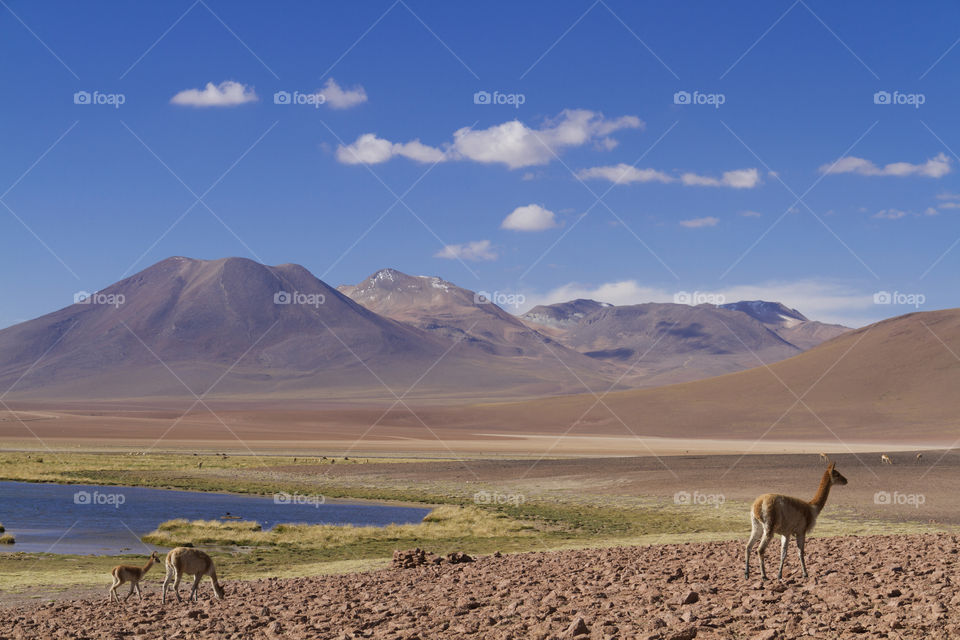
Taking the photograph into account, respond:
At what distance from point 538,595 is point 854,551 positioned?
23.6 feet

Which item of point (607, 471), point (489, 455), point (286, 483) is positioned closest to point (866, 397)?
point (489, 455)

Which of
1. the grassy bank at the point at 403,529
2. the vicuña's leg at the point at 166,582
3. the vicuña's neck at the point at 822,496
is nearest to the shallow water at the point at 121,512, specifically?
the grassy bank at the point at 403,529

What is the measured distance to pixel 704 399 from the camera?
474 feet

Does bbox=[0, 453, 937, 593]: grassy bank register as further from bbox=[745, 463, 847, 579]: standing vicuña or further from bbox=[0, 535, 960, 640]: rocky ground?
bbox=[745, 463, 847, 579]: standing vicuña

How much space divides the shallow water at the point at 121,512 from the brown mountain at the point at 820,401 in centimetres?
6636

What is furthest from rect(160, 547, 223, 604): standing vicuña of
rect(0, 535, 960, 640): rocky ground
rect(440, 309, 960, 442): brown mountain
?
rect(440, 309, 960, 442): brown mountain

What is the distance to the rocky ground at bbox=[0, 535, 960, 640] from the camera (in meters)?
10.2

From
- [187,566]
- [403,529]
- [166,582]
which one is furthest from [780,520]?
[403,529]

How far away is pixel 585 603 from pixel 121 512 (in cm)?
3090

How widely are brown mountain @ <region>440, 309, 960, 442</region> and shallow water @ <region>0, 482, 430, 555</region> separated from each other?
66.4 meters

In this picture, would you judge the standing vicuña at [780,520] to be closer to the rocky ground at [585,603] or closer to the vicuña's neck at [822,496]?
the vicuña's neck at [822,496]

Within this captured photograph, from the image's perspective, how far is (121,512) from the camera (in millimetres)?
38156

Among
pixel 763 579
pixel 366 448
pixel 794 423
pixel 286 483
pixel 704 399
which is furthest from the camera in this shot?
pixel 704 399

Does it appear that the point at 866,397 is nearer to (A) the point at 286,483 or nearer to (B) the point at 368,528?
(A) the point at 286,483
